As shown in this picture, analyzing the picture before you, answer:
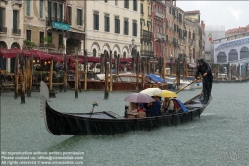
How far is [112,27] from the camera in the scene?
1229 inches

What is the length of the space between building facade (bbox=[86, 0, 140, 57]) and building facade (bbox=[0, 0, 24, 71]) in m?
5.84

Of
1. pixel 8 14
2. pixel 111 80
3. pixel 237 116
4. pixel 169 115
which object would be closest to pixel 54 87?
pixel 111 80

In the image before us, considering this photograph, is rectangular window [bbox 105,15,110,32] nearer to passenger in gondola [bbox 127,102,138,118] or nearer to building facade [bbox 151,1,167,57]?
building facade [bbox 151,1,167,57]

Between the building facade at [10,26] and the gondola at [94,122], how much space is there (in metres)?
12.7

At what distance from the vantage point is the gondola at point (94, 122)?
29.9 feet

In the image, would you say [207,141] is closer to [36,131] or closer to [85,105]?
[36,131]

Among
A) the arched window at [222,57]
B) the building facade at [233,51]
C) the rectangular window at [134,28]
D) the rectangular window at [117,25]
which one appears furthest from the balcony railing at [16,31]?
the arched window at [222,57]

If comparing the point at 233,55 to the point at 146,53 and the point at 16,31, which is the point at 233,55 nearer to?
the point at 146,53

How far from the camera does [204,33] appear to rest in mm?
49969

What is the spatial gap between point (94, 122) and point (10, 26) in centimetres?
1401

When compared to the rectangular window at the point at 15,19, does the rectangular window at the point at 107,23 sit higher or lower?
higher

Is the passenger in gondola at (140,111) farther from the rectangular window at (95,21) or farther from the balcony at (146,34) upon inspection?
the balcony at (146,34)

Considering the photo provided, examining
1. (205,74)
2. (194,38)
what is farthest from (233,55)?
(205,74)

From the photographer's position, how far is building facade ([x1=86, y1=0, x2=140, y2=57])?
2912 centimetres
